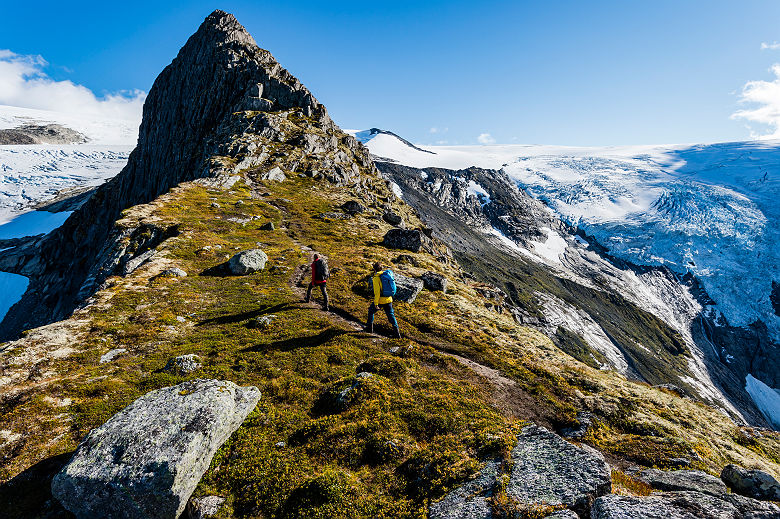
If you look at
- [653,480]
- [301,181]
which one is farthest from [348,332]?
[301,181]

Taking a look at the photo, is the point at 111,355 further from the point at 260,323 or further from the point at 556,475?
the point at 556,475

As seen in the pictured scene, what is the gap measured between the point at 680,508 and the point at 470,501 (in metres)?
5.00

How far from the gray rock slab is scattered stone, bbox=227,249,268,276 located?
2887cm

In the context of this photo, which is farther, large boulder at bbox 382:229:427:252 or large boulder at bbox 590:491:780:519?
large boulder at bbox 382:229:427:252

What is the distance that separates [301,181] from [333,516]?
271 ft

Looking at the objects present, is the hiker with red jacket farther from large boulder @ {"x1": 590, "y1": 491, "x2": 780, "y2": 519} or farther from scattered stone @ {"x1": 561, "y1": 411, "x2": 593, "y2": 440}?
large boulder @ {"x1": 590, "y1": 491, "x2": 780, "y2": 519}

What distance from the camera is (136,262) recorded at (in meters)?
32.1

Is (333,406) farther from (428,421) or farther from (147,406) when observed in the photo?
(147,406)

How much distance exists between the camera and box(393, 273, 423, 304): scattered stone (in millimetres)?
30016

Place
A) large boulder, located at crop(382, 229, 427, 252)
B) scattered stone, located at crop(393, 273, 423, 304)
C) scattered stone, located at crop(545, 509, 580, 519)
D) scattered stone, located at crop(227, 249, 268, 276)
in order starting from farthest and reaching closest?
large boulder, located at crop(382, 229, 427, 252) → scattered stone, located at crop(227, 249, 268, 276) → scattered stone, located at crop(393, 273, 423, 304) → scattered stone, located at crop(545, 509, 580, 519)

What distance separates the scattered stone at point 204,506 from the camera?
9.60 meters

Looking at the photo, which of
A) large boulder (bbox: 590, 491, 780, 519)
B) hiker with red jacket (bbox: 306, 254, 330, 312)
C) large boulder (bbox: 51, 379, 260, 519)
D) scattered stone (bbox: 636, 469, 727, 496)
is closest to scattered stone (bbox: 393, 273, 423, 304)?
hiker with red jacket (bbox: 306, 254, 330, 312)

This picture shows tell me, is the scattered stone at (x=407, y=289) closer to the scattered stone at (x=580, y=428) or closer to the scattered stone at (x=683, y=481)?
the scattered stone at (x=580, y=428)

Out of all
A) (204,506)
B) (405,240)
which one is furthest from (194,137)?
(204,506)
